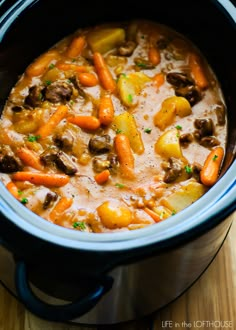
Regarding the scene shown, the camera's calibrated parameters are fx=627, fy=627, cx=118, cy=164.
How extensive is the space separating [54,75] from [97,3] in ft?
1.60

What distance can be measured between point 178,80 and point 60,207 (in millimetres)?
Answer: 899

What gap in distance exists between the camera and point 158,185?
268cm

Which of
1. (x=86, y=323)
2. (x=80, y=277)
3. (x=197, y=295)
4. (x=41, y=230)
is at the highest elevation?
(x=41, y=230)

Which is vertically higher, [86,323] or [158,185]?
[158,185]

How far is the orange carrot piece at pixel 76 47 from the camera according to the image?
3180 millimetres

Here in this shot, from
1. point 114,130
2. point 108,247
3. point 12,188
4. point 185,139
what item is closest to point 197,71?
point 185,139

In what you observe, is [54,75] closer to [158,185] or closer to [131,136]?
[131,136]

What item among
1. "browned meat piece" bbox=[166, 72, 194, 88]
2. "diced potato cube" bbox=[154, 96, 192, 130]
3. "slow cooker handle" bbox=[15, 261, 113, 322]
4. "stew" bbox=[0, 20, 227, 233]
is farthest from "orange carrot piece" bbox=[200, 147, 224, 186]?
"slow cooker handle" bbox=[15, 261, 113, 322]

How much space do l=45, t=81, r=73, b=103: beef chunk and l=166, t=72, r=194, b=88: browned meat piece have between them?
0.49 metres

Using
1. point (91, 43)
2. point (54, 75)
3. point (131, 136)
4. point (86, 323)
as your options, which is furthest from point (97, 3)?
point (86, 323)

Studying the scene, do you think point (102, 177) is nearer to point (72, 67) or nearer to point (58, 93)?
point (58, 93)

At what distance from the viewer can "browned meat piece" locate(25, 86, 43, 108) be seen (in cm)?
292

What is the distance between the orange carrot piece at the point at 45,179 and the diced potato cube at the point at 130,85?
0.52 m

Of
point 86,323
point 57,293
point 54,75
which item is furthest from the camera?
point 54,75
